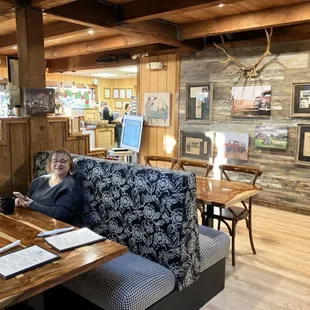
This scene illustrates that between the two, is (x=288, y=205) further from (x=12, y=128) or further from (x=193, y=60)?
(x=12, y=128)

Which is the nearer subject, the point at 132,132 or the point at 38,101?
the point at 38,101

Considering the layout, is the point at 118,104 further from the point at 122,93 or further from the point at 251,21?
the point at 251,21

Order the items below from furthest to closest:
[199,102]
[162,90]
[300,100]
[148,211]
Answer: [162,90]
[199,102]
[300,100]
[148,211]

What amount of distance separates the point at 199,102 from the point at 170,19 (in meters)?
1.41

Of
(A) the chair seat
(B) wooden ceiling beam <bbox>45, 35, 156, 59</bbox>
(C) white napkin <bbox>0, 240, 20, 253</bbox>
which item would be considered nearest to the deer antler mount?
(B) wooden ceiling beam <bbox>45, 35, 156, 59</bbox>

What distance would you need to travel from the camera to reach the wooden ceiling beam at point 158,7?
120 inches

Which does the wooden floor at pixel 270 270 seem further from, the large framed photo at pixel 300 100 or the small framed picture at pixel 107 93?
the small framed picture at pixel 107 93

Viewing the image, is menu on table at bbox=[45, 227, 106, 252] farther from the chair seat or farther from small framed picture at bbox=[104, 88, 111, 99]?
small framed picture at bbox=[104, 88, 111, 99]

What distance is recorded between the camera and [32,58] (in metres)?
3.13

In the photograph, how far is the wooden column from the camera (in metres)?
3.08

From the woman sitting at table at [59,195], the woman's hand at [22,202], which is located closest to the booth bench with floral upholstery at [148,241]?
the woman sitting at table at [59,195]

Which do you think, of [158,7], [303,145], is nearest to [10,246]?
[158,7]

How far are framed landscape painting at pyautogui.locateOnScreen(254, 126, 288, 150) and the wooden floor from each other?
1037 millimetres

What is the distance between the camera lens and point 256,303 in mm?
2426
